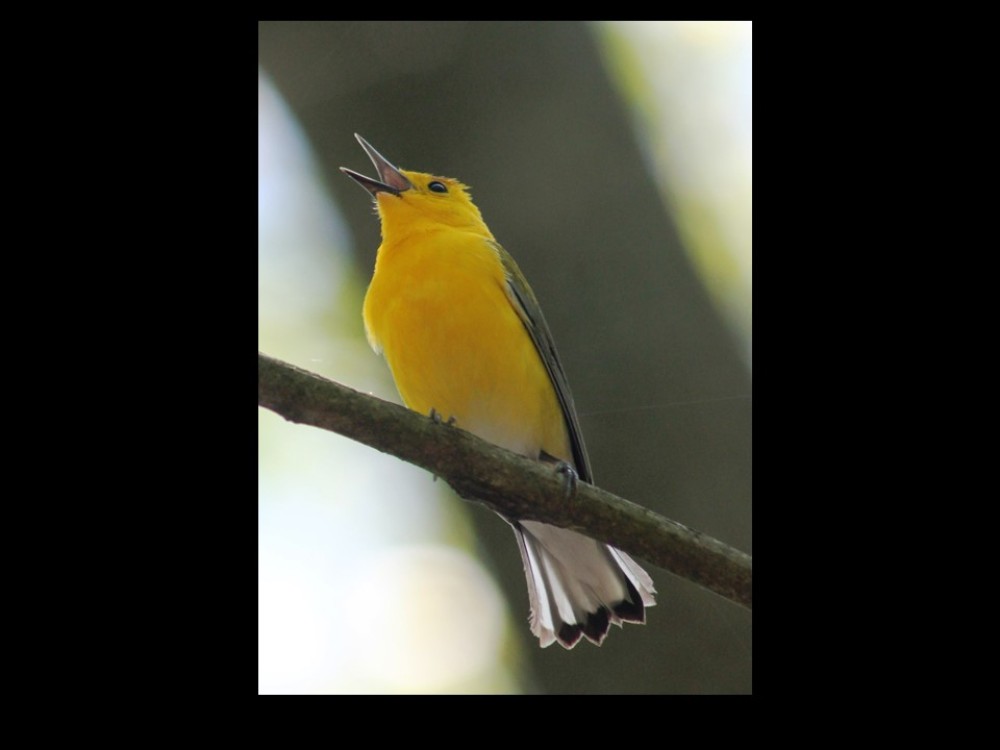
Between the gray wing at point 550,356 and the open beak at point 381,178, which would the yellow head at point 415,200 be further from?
the gray wing at point 550,356

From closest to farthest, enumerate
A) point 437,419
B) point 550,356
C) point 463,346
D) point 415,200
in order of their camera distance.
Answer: point 437,419, point 463,346, point 550,356, point 415,200

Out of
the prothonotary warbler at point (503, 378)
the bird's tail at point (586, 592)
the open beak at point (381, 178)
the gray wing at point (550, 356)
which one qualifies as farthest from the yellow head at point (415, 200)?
the bird's tail at point (586, 592)

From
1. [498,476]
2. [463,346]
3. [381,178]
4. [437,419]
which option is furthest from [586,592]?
[381,178]

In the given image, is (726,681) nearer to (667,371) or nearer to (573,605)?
(573,605)

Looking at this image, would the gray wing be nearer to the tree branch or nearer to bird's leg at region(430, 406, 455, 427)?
bird's leg at region(430, 406, 455, 427)

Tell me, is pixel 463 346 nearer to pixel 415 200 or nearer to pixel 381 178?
pixel 415 200
